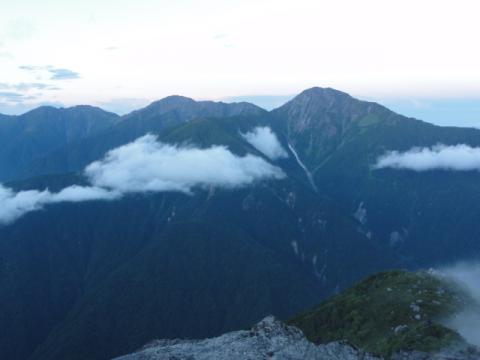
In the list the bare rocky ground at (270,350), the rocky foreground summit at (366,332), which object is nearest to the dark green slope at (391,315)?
the rocky foreground summit at (366,332)

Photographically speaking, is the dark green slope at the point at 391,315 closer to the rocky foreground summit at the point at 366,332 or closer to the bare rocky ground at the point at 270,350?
the rocky foreground summit at the point at 366,332

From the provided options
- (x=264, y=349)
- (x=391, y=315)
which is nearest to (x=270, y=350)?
(x=264, y=349)

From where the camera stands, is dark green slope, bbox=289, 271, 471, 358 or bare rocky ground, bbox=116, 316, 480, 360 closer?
bare rocky ground, bbox=116, 316, 480, 360

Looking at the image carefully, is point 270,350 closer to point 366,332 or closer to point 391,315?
point 366,332

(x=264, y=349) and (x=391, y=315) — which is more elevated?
(x=264, y=349)

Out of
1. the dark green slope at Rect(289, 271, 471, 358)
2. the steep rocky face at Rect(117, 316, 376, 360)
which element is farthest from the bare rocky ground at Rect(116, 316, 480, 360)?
the dark green slope at Rect(289, 271, 471, 358)

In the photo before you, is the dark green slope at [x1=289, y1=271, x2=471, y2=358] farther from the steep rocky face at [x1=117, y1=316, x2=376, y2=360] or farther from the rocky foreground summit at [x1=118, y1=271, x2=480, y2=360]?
the steep rocky face at [x1=117, y1=316, x2=376, y2=360]

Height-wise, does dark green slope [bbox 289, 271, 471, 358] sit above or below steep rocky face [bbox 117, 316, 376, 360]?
below

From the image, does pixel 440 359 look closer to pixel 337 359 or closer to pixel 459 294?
pixel 337 359
